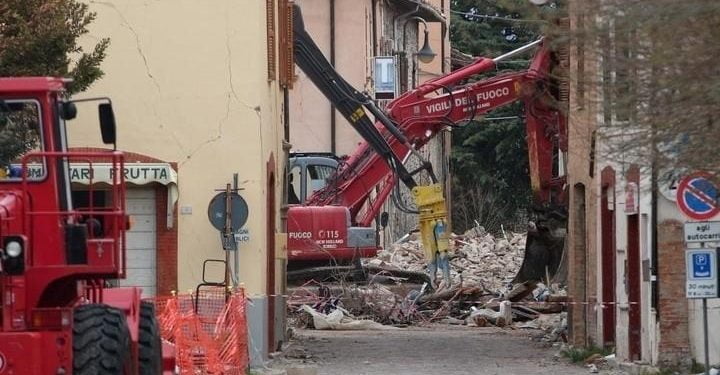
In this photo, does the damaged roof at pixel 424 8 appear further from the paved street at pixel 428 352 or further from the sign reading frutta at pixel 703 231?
the sign reading frutta at pixel 703 231

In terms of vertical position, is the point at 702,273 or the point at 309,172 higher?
the point at 309,172

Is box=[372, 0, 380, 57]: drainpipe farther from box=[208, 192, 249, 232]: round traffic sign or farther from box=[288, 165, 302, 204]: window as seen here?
box=[208, 192, 249, 232]: round traffic sign

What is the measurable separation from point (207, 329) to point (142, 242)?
148 inches

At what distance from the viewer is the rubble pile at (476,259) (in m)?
47.4

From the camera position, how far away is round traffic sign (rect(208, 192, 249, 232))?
26016 millimetres

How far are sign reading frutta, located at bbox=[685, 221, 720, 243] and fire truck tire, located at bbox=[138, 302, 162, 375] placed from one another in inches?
297

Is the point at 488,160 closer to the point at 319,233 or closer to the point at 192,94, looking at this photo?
the point at 319,233

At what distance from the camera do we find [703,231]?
20172mm

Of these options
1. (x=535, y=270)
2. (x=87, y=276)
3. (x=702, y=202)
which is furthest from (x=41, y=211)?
(x=535, y=270)

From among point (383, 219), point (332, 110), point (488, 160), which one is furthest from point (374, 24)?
point (488, 160)

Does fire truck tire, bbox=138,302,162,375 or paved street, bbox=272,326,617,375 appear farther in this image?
paved street, bbox=272,326,617,375

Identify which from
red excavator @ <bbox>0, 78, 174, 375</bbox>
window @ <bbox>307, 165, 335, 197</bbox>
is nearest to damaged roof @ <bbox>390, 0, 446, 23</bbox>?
window @ <bbox>307, 165, 335, 197</bbox>

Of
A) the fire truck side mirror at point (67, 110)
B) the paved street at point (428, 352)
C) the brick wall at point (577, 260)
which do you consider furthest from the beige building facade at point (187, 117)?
the fire truck side mirror at point (67, 110)

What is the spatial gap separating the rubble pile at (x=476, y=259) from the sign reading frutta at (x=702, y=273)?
2327cm
